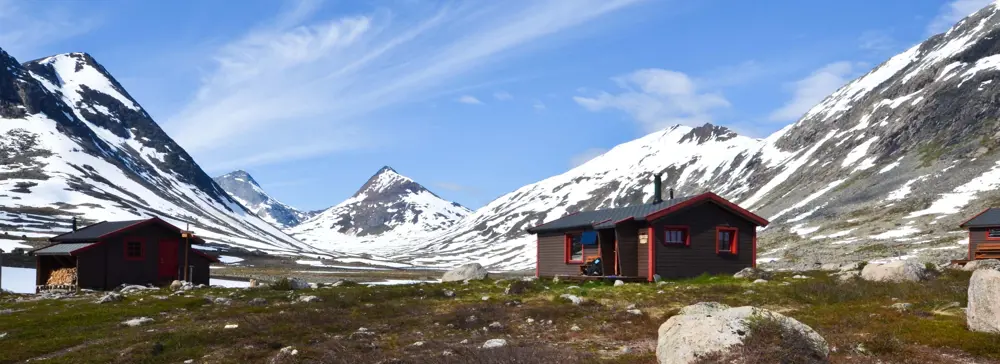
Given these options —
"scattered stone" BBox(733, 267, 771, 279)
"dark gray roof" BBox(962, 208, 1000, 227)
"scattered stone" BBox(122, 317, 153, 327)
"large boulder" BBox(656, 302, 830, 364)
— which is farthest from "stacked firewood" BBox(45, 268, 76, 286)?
"dark gray roof" BBox(962, 208, 1000, 227)

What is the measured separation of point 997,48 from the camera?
580 feet

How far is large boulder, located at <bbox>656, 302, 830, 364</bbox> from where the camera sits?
11.9 metres

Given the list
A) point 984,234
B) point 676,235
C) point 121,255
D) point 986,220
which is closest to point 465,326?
point 676,235

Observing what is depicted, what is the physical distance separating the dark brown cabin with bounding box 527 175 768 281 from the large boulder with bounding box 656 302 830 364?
2642 cm

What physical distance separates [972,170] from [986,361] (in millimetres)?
124848

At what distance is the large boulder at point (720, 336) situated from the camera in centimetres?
1187

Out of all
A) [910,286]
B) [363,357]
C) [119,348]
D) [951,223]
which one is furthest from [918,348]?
[951,223]

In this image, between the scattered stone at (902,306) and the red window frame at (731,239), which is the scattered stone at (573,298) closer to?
the scattered stone at (902,306)

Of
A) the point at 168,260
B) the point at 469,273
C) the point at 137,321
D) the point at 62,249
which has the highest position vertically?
the point at 62,249

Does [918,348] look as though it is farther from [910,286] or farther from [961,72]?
[961,72]

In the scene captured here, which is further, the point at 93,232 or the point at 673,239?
the point at 93,232

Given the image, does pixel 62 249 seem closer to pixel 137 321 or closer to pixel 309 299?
pixel 309 299

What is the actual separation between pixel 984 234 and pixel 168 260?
66.3 meters

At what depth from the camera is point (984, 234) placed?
60906mm
